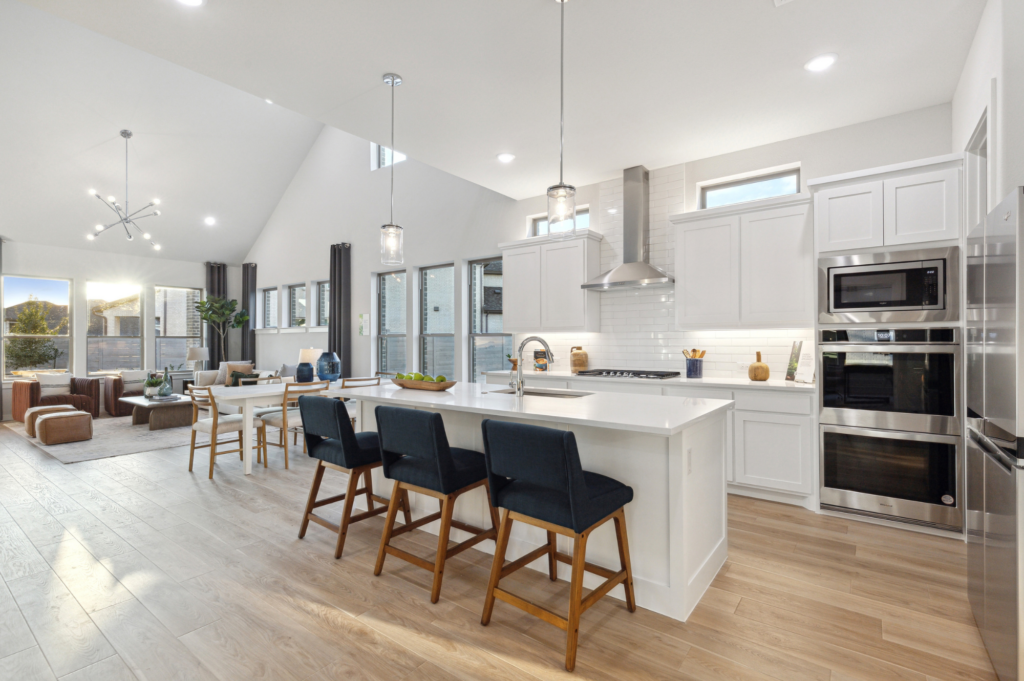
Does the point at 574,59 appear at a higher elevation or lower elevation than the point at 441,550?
higher

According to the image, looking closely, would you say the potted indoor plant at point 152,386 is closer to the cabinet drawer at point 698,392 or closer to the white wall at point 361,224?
the white wall at point 361,224

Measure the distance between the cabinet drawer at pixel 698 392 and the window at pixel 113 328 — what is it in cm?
979

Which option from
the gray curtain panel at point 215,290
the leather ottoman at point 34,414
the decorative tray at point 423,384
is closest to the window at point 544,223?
the decorative tray at point 423,384

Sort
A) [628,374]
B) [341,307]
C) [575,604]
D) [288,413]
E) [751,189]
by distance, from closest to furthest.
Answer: [575,604]
[751,189]
[628,374]
[288,413]
[341,307]

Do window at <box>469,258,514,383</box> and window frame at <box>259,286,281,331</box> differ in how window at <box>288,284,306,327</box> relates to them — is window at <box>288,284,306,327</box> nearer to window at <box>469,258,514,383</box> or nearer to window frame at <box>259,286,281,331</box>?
window frame at <box>259,286,281,331</box>

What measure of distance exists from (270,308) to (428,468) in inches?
354

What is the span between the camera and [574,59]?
3.09 metres

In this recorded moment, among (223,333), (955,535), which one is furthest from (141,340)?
(955,535)

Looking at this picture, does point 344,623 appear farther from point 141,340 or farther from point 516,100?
point 141,340

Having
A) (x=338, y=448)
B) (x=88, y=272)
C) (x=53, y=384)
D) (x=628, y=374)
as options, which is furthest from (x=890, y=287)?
(x=88, y=272)

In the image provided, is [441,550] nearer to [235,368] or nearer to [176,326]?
[235,368]

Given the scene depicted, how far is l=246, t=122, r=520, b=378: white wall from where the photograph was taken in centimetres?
650

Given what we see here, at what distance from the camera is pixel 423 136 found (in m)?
4.21

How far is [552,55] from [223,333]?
31.4 feet
